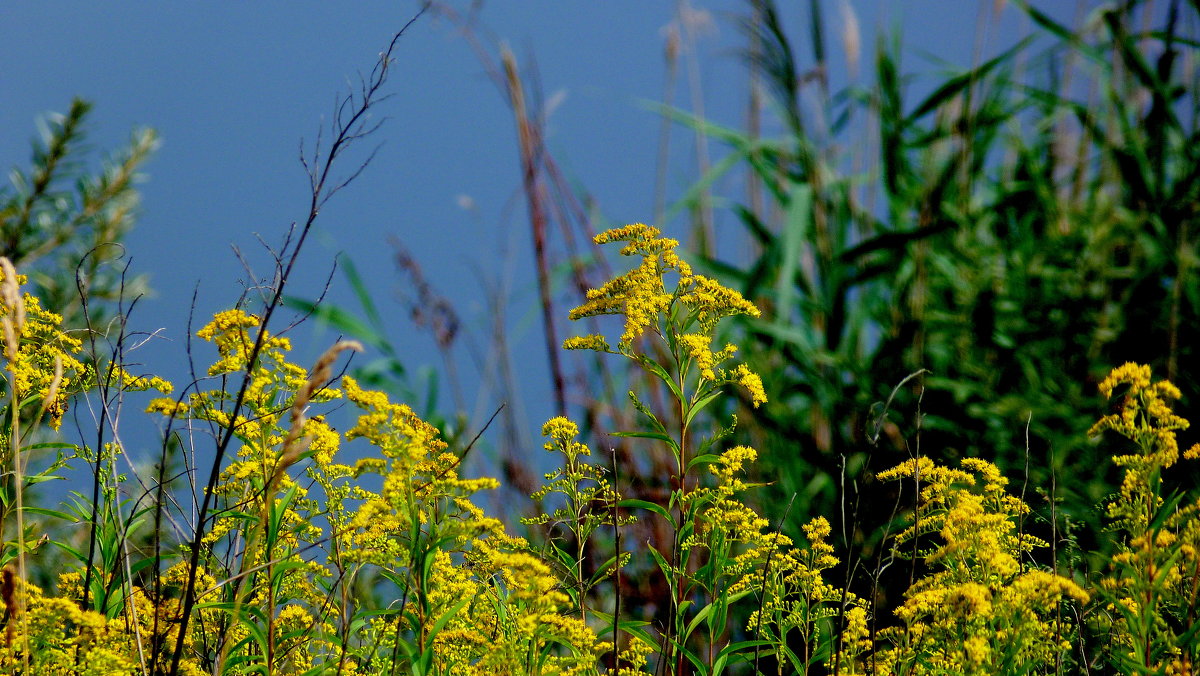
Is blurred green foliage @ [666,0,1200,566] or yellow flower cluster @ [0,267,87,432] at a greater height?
blurred green foliage @ [666,0,1200,566]

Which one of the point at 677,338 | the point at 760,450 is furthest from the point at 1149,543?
the point at 760,450

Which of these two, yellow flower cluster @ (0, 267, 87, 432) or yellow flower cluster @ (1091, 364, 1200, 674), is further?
yellow flower cluster @ (0, 267, 87, 432)

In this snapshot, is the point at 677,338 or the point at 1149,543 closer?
the point at 1149,543

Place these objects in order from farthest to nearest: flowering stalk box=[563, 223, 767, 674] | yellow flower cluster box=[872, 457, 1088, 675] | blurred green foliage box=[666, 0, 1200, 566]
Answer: blurred green foliage box=[666, 0, 1200, 566] < flowering stalk box=[563, 223, 767, 674] < yellow flower cluster box=[872, 457, 1088, 675]

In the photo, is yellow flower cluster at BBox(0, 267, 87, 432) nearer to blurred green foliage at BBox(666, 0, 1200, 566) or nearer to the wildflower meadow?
the wildflower meadow

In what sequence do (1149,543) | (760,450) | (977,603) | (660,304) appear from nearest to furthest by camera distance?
1. (977,603)
2. (1149,543)
3. (660,304)
4. (760,450)

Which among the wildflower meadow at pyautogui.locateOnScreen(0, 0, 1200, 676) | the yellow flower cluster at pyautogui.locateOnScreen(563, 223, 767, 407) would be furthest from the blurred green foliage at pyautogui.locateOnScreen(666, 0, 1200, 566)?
the yellow flower cluster at pyautogui.locateOnScreen(563, 223, 767, 407)

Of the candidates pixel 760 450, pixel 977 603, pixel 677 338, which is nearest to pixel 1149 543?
pixel 977 603

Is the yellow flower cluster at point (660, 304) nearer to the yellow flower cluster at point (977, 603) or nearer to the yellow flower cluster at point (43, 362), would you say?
the yellow flower cluster at point (977, 603)

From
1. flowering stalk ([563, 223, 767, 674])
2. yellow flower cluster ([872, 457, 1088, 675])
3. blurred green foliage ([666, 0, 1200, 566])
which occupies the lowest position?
yellow flower cluster ([872, 457, 1088, 675])

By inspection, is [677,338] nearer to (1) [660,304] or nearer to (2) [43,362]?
(1) [660,304]

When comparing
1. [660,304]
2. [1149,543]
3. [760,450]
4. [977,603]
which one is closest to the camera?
[977,603]

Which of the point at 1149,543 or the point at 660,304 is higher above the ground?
the point at 660,304

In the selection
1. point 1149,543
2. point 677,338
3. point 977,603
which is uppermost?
point 677,338
